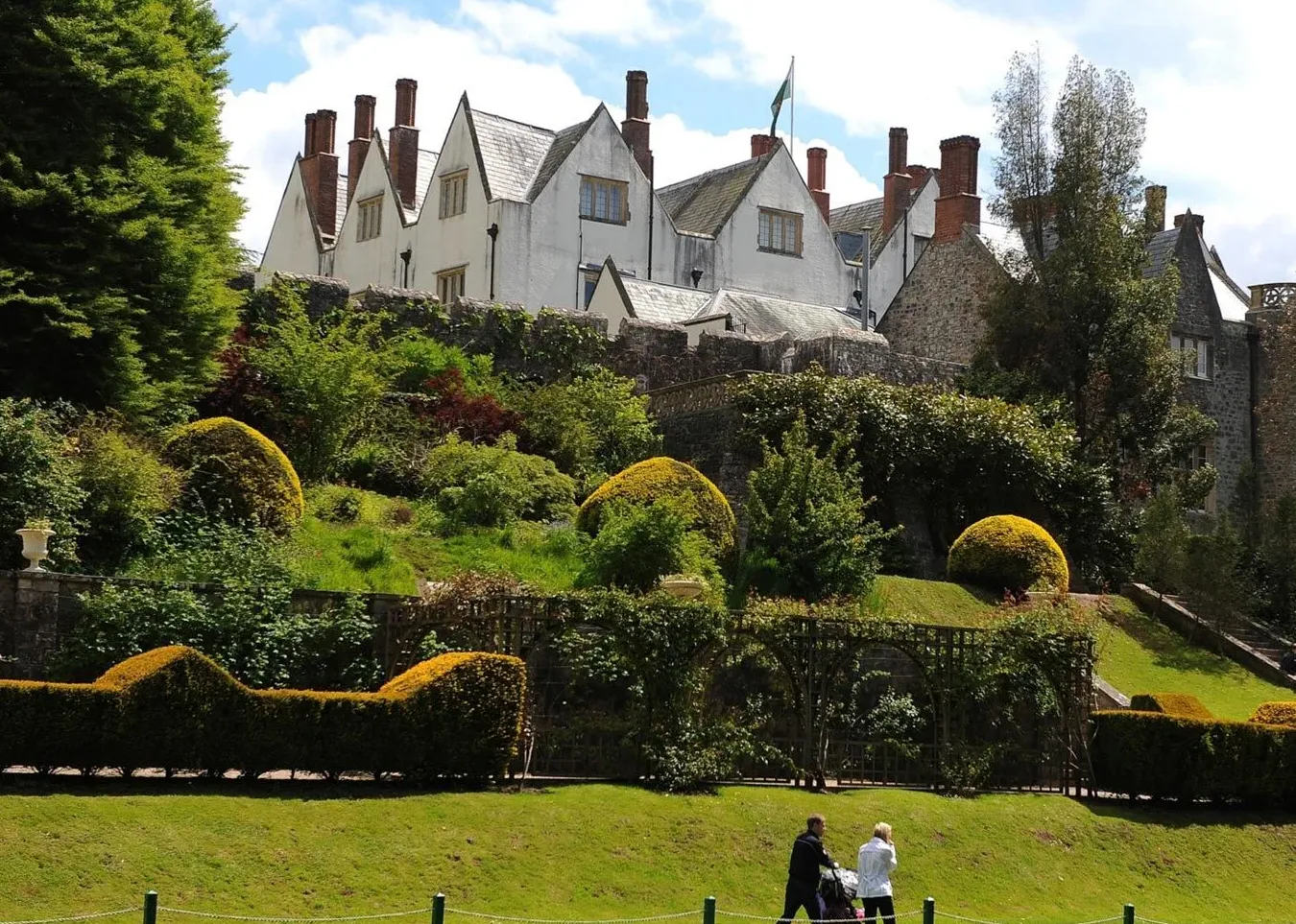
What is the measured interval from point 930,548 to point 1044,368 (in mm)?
6811

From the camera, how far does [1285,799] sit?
2269 cm

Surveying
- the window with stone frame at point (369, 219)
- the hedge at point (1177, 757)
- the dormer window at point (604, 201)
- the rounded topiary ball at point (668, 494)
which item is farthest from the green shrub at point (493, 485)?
the window with stone frame at point (369, 219)

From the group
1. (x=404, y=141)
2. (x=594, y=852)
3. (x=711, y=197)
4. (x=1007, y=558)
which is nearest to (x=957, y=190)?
(x=711, y=197)

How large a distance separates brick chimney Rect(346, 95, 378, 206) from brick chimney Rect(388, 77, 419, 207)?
8.34 ft

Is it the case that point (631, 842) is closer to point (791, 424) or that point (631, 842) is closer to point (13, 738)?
point (13, 738)

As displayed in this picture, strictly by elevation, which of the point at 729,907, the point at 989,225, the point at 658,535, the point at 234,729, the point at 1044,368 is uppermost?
the point at 989,225

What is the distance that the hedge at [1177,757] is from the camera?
71.4ft

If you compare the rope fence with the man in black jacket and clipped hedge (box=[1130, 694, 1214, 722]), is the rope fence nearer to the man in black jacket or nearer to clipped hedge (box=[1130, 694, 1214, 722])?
the man in black jacket

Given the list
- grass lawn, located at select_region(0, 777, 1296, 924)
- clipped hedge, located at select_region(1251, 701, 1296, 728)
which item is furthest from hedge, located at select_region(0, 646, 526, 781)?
clipped hedge, located at select_region(1251, 701, 1296, 728)

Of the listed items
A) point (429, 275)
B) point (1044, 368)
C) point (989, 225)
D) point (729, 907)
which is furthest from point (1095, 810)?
point (429, 275)

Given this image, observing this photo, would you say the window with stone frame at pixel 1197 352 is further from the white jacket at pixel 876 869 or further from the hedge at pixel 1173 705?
the white jacket at pixel 876 869

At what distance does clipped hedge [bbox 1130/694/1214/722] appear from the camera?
22750 mm

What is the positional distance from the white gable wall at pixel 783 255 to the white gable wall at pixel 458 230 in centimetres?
672

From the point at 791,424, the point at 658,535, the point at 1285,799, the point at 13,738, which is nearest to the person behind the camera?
the point at 13,738
